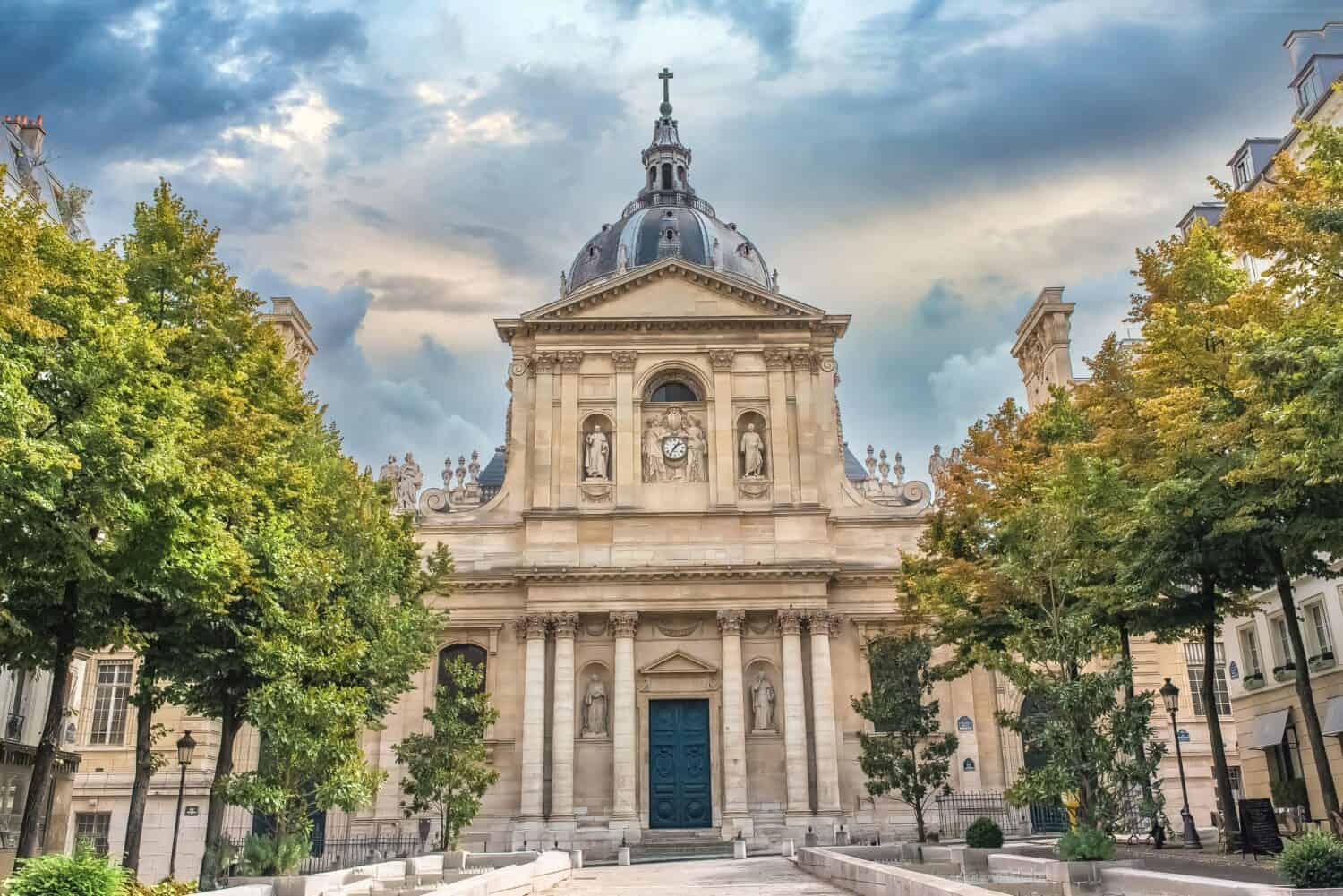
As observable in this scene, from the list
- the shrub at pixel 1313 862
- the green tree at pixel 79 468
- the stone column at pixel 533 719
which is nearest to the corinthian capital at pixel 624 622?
the stone column at pixel 533 719

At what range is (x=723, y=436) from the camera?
140 feet

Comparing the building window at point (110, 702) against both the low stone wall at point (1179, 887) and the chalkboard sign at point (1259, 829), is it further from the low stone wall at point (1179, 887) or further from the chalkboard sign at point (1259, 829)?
the chalkboard sign at point (1259, 829)

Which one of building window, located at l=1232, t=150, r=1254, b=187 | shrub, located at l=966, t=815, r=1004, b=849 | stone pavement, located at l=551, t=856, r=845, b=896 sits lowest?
stone pavement, located at l=551, t=856, r=845, b=896

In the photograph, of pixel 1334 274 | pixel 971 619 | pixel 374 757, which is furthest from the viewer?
pixel 374 757

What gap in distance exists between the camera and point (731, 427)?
4266 centimetres

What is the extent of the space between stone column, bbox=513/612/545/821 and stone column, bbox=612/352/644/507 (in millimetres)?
5507

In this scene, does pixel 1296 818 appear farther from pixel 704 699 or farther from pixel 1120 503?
pixel 704 699

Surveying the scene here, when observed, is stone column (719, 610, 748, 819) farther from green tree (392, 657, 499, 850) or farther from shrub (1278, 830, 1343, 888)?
shrub (1278, 830, 1343, 888)

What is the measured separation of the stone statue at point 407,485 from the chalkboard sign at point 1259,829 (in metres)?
32.4

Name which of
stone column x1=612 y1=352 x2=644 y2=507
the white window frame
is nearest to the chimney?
stone column x1=612 y1=352 x2=644 y2=507

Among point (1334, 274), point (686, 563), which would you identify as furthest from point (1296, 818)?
point (686, 563)

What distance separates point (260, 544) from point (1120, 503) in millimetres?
17524

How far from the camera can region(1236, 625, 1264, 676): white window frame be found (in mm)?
34531

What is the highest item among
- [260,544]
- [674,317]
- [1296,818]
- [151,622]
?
[674,317]
